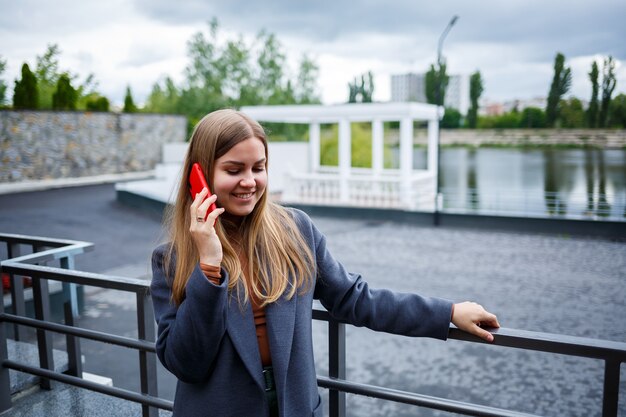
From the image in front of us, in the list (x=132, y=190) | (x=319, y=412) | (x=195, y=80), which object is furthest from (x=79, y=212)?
(x=195, y=80)

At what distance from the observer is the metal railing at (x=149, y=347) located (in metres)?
1.39

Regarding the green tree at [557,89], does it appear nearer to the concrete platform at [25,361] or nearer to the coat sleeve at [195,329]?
the concrete platform at [25,361]

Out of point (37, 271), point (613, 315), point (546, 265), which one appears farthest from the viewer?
point (546, 265)

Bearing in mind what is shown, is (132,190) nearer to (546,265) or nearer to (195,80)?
(546,265)

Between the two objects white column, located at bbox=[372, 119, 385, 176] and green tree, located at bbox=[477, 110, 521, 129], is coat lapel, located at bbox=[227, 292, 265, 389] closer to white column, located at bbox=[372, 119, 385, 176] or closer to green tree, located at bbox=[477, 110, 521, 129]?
white column, located at bbox=[372, 119, 385, 176]

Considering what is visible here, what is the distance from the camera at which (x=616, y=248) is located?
13.0 meters

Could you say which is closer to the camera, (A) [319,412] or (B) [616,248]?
(A) [319,412]

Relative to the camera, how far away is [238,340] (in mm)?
1438

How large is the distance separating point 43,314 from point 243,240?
164 cm

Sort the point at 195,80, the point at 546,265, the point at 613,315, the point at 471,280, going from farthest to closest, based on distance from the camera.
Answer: the point at 195,80
the point at 546,265
the point at 471,280
the point at 613,315

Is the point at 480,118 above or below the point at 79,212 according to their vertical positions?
above

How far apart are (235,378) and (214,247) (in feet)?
1.16

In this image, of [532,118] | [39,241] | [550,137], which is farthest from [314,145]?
[39,241]

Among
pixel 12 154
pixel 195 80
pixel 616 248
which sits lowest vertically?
pixel 616 248
